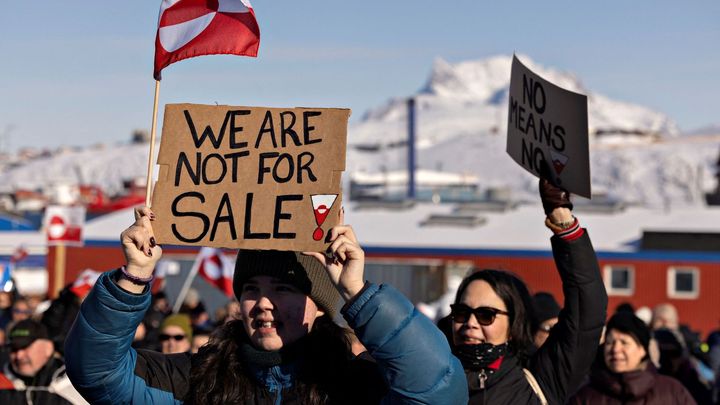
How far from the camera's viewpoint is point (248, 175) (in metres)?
4.13

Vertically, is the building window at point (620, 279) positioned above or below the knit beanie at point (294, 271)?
above

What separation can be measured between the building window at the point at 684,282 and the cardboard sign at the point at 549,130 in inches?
1175

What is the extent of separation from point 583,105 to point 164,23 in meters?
1.61

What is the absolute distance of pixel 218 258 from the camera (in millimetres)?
19078

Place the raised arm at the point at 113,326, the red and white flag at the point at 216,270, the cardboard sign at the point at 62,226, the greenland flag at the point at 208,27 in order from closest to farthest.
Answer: the raised arm at the point at 113,326
the greenland flag at the point at 208,27
the red and white flag at the point at 216,270
the cardboard sign at the point at 62,226

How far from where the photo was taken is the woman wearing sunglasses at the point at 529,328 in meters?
5.02

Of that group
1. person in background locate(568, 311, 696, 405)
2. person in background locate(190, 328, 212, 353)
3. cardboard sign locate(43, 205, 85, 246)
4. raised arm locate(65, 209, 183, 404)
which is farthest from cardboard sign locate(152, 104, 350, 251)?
cardboard sign locate(43, 205, 85, 246)

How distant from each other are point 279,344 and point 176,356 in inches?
16.7

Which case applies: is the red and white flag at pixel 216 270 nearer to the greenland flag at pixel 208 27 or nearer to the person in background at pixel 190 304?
the person in background at pixel 190 304

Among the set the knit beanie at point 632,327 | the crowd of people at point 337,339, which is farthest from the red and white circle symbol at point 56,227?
the crowd of people at point 337,339

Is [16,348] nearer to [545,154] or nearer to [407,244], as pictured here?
[545,154]

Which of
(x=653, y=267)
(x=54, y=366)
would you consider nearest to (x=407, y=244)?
(x=653, y=267)

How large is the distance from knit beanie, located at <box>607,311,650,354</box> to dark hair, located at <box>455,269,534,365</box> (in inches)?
64.1

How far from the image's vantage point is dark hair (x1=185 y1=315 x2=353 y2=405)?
4012 millimetres
